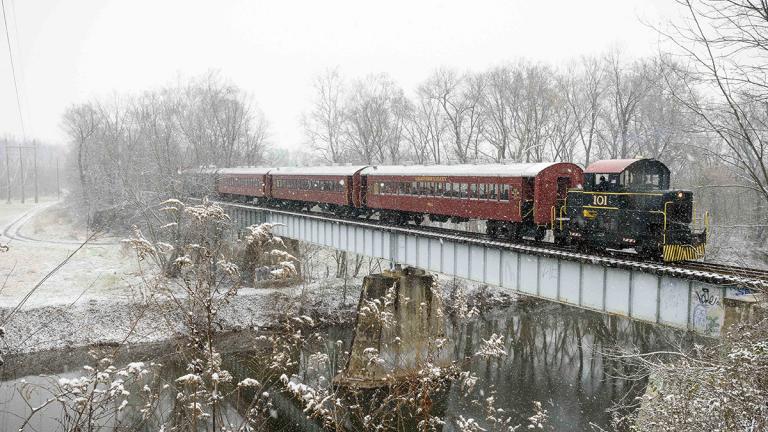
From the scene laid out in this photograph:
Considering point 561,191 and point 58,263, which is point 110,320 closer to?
point 58,263

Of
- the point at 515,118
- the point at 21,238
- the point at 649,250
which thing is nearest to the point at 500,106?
the point at 515,118

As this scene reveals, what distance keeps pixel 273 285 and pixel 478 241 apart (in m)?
21.3

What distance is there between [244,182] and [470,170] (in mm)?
23708

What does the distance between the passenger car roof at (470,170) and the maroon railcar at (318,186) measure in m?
1.61

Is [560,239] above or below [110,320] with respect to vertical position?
above

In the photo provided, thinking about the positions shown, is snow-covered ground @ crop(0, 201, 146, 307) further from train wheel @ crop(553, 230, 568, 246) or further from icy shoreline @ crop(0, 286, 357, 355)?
train wheel @ crop(553, 230, 568, 246)

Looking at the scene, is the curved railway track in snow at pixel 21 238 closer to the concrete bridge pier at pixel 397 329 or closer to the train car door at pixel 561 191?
the concrete bridge pier at pixel 397 329

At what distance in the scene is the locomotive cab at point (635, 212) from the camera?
15.3 meters

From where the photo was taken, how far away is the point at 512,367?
83.9 ft

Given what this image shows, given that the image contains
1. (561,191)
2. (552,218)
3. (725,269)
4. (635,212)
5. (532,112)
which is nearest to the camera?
(725,269)

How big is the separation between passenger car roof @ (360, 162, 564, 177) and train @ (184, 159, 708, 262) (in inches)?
1.7

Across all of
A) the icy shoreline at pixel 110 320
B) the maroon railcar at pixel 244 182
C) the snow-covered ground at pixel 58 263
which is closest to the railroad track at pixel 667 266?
the icy shoreline at pixel 110 320

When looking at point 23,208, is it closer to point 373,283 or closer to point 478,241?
point 373,283

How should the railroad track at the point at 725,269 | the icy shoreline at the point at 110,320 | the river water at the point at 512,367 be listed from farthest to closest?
1. the icy shoreline at the point at 110,320
2. the river water at the point at 512,367
3. the railroad track at the point at 725,269
